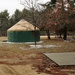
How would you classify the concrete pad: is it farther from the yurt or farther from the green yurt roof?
the green yurt roof

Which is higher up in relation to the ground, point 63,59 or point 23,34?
point 23,34

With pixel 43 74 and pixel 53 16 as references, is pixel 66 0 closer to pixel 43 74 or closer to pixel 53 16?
pixel 53 16

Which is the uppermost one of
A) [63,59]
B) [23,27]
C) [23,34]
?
[23,27]

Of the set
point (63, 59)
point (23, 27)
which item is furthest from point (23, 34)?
point (63, 59)

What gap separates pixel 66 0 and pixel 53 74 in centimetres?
2790

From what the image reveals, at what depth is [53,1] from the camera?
41.4m

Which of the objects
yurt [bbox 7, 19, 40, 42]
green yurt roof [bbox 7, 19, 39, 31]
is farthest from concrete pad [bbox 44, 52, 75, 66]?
green yurt roof [bbox 7, 19, 39, 31]

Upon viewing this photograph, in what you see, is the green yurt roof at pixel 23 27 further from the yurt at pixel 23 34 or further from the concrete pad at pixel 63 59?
the concrete pad at pixel 63 59

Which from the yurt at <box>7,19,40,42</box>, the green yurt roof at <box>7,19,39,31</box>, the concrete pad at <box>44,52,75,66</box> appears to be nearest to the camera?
the concrete pad at <box>44,52,75,66</box>

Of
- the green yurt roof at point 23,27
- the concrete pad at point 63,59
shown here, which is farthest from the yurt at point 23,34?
the concrete pad at point 63,59

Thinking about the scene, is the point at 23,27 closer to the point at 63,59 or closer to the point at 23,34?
the point at 23,34

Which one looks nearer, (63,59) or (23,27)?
(63,59)

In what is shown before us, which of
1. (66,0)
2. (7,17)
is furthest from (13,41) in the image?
(7,17)

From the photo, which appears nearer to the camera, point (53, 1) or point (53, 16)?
point (53, 16)
